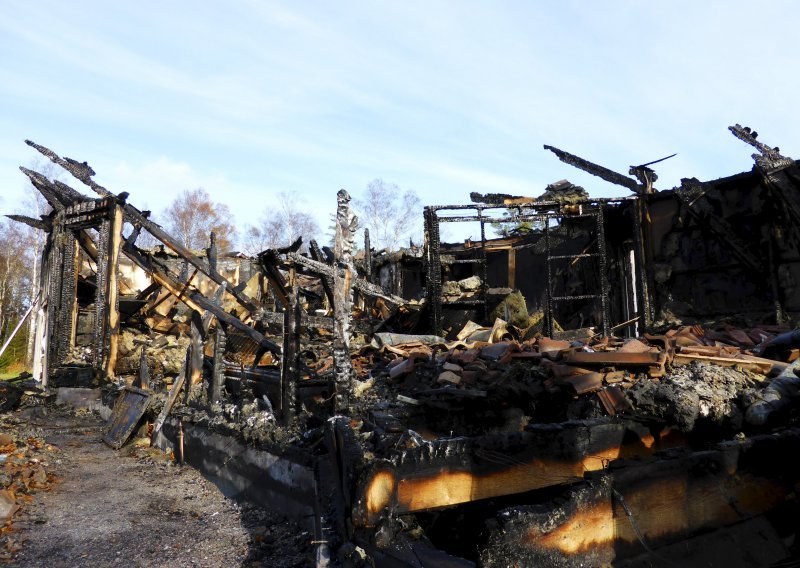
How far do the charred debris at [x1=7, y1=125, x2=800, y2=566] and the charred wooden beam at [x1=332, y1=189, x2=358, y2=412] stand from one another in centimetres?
2

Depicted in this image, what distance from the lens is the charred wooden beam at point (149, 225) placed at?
7898 mm

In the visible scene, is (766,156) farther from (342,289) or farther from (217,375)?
(217,375)

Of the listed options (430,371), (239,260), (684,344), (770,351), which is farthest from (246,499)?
(239,260)

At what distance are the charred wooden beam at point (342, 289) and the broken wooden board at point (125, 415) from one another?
3491 mm

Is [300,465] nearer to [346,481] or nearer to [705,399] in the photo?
[346,481]

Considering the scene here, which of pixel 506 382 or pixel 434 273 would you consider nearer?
pixel 506 382

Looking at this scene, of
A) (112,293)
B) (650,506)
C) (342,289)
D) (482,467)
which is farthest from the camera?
(112,293)

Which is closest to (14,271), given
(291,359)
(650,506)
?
(291,359)

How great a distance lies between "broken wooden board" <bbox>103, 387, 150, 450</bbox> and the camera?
6684mm

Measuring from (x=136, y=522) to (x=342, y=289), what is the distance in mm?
2355

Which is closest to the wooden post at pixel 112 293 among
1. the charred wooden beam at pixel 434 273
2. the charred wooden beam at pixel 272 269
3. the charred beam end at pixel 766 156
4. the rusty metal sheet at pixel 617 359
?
the charred wooden beam at pixel 272 269

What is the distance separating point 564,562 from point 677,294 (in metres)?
9.42

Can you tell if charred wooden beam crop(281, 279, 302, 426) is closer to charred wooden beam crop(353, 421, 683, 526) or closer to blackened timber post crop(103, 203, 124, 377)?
charred wooden beam crop(353, 421, 683, 526)

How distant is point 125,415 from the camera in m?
7.01
